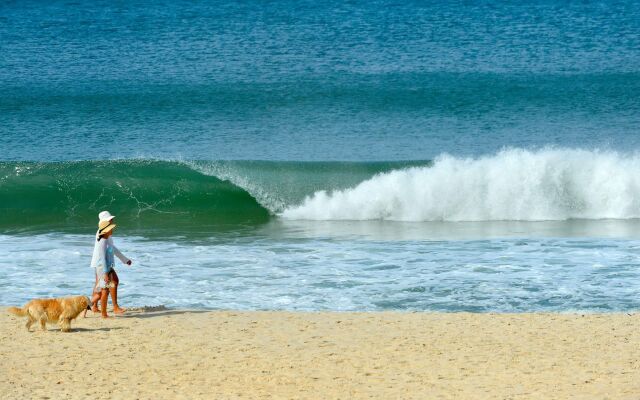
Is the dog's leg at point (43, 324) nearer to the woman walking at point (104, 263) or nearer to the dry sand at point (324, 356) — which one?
the dry sand at point (324, 356)

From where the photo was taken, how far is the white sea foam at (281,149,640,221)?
58.4 feet

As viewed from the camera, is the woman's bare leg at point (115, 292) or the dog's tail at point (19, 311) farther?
the woman's bare leg at point (115, 292)

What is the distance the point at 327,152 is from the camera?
74.9 ft

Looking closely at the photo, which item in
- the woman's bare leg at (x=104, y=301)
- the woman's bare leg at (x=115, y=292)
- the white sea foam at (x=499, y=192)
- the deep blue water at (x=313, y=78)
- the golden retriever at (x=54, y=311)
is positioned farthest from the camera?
the deep blue water at (x=313, y=78)

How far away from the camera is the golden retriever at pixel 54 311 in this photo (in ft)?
31.4

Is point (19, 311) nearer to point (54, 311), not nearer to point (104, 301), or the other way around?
point (54, 311)

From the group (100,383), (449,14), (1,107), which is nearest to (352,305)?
(100,383)

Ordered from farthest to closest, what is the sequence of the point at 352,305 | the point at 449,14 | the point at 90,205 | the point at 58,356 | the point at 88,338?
the point at 449,14
the point at 90,205
the point at 352,305
the point at 88,338
the point at 58,356

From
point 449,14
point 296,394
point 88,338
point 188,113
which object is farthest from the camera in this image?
point 449,14

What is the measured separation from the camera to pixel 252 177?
Answer: 68.2 feet

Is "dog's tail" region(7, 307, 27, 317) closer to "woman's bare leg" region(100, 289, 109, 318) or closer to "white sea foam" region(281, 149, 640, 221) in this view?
"woman's bare leg" region(100, 289, 109, 318)

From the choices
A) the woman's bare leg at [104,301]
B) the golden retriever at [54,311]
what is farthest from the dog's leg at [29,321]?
the woman's bare leg at [104,301]

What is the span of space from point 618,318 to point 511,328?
3.85ft

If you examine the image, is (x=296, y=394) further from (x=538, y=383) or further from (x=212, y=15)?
(x=212, y=15)
